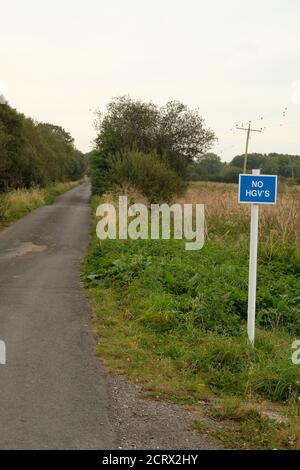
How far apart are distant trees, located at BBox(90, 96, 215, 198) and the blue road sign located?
2485 cm

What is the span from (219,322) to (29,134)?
1270 inches

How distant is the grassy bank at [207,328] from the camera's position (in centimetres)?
490

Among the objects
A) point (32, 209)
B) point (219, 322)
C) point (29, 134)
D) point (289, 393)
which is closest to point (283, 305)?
point (219, 322)

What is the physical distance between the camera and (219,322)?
23.7 ft

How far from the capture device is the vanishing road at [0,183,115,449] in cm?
414

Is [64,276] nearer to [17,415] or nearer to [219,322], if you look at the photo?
[219,322]

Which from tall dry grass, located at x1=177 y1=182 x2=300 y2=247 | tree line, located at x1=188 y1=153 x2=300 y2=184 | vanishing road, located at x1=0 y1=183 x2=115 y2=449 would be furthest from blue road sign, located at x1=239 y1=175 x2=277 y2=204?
tree line, located at x1=188 y1=153 x2=300 y2=184

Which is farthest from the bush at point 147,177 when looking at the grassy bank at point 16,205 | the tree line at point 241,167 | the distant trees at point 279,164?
the tree line at point 241,167

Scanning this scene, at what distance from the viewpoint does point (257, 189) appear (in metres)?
5.88

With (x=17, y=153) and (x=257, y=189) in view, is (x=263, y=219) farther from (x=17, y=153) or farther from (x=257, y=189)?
(x=17, y=153)

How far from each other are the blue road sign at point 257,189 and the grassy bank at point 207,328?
1.85 m

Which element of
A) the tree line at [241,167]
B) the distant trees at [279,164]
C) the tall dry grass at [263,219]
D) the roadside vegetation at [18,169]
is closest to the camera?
the tall dry grass at [263,219]

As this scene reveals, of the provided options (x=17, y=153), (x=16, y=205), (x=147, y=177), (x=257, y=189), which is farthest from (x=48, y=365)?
(x=17, y=153)

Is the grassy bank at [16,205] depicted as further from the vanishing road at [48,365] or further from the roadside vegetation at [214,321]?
the roadside vegetation at [214,321]
